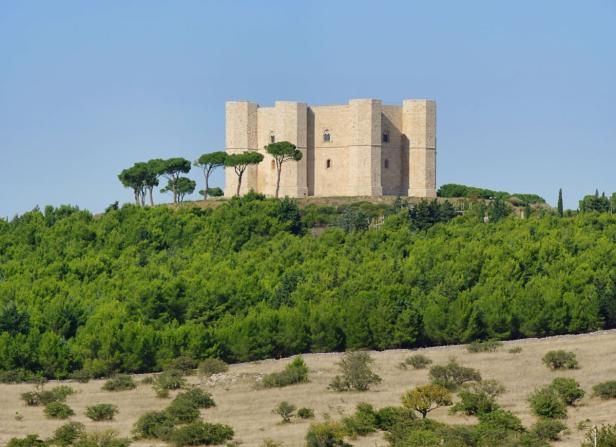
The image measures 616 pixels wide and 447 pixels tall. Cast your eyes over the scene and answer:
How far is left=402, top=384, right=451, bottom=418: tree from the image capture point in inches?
1879

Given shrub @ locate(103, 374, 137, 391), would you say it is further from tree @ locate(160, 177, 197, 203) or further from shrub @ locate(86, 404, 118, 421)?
tree @ locate(160, 177, 197, 203)

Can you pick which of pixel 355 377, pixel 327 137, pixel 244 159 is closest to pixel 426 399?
pixel 355 377

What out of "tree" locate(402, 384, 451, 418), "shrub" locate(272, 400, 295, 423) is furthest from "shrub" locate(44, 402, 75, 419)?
"tree" locate(402, 384, 451, 418)

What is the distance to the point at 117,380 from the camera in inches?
2164

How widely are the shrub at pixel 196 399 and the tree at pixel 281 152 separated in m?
38.8

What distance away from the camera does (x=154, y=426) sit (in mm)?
46375

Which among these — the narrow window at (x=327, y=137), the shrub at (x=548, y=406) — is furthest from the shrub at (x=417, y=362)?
the narrow window at (x=327, y=137)

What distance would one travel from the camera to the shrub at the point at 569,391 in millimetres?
48781

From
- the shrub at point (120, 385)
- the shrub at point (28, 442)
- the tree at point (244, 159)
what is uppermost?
the tree at point (244, 159)

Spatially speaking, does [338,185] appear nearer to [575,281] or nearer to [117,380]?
[575,281]


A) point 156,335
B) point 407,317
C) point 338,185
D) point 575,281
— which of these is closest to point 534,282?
point 575,281

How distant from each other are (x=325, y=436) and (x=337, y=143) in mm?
49412

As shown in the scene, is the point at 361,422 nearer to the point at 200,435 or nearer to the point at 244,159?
the point at 200,435

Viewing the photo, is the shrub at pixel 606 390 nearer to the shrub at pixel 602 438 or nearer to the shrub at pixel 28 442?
the shrub at pixel 602 438
